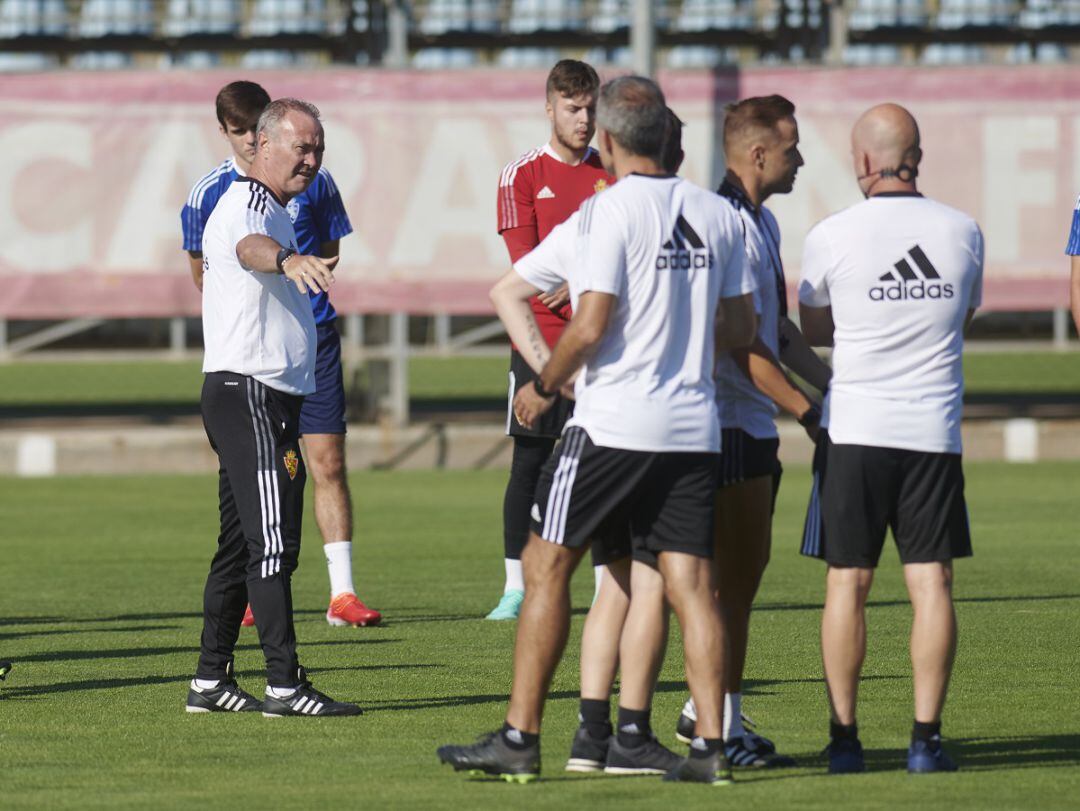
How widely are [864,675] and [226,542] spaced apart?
2.41 m

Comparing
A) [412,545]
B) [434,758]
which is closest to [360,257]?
[412,545]

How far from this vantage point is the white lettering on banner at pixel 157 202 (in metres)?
18.5

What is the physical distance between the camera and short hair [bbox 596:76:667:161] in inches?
218

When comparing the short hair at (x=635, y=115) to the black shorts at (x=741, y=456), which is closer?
the short hair at (x=635, y=115)

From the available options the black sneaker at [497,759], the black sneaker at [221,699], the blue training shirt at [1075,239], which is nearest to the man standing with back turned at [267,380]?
the black sneaker at [221,699]

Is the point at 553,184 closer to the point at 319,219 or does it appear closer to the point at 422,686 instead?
the point at 319,219

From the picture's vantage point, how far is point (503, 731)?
5.74 m

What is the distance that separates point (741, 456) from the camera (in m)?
6.08

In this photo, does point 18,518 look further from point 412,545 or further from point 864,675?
point 864,675

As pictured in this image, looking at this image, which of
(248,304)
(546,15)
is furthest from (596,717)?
(546,15)

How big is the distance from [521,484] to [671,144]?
3.52 meters

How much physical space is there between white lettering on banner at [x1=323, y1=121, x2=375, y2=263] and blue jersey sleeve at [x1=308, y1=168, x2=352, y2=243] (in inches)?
362

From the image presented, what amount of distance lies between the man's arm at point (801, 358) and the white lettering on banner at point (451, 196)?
40.2 ft

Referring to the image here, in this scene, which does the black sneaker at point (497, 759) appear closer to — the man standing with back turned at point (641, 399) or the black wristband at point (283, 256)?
the man standing with back turned at point (641, 399)
